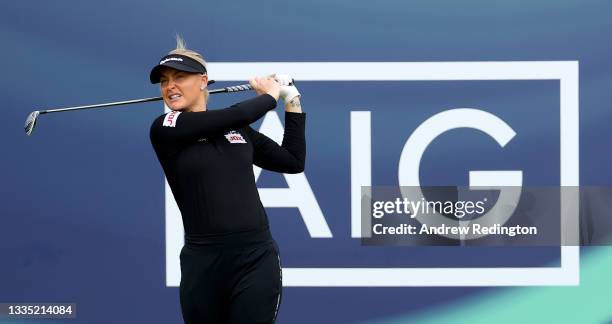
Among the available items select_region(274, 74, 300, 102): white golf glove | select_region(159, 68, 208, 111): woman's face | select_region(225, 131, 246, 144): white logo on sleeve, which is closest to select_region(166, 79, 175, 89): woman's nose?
select_region(159, 68, 208, 111): woman's face

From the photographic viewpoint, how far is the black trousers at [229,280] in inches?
68.7

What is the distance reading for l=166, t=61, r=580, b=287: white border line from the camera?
2479 mm

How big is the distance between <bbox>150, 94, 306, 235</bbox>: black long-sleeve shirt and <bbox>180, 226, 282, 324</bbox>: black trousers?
3cm

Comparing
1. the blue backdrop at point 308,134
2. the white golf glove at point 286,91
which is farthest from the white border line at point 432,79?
the white golf glove at point 286,91

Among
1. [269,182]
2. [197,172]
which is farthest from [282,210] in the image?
[197,172]

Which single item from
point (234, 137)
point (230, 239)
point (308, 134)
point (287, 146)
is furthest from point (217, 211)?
point (308, 134)

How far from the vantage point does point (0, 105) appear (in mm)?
2527

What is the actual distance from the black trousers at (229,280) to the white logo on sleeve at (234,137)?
0.71 feet

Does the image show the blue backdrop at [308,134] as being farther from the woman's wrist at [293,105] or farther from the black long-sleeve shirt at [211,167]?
the black long-sleeve shirt at [211,167]

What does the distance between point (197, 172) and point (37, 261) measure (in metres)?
1.05

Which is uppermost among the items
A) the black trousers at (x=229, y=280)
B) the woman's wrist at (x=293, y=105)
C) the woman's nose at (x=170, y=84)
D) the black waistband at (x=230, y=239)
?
the woman's nose at (x=170, y=84)

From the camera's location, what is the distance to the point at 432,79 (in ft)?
8.16

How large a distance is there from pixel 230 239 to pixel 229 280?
9cm

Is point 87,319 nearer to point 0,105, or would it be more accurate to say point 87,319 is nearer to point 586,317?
point 0,105
